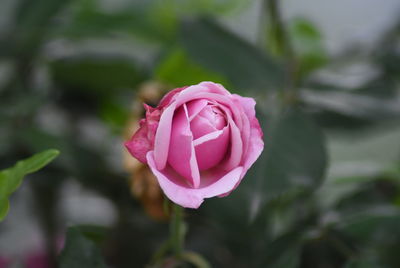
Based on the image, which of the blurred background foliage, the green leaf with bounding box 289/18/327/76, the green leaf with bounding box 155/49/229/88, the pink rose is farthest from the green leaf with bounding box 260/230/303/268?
the green leaf with bounding box 289/18/327/76

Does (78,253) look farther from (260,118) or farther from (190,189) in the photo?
(260,118)

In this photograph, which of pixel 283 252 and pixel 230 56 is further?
pixel 230 56

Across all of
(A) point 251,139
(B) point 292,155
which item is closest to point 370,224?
(B) point 292,155

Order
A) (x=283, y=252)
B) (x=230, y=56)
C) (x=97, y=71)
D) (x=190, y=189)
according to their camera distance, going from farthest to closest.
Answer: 1. (x=97, y=71)
2. (x=230, y=56)
3. (x=283, y=252)
4. (x=190, y=189)

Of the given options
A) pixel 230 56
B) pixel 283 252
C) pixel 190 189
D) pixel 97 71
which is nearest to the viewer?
pixel 190 189

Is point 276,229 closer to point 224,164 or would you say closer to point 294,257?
point 294,257

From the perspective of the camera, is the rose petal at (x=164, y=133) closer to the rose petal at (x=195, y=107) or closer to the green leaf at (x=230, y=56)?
the rose petal at (x=195, y=107)

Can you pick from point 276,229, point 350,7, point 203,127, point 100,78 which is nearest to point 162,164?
point 203,127
